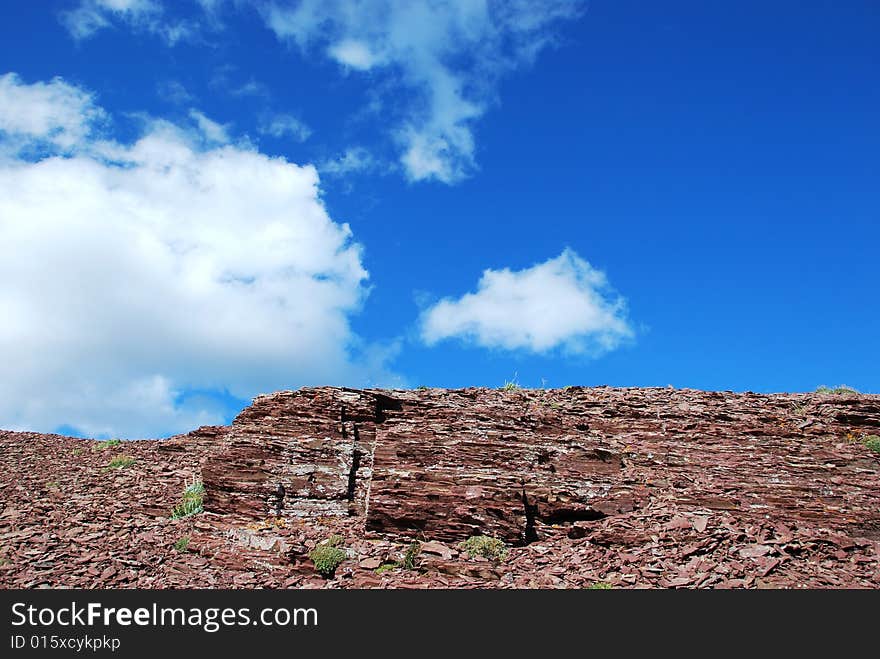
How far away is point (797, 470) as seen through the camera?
16188 mm

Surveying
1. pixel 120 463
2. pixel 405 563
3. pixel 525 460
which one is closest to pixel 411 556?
pixel 405 563

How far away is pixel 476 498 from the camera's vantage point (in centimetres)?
1427

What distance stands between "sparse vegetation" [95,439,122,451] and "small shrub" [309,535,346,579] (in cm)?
1208

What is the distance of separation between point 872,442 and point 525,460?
1070 cm

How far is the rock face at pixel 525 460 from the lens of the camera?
14383mm

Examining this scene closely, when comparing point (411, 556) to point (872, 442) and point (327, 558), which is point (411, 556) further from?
point (872, 442)

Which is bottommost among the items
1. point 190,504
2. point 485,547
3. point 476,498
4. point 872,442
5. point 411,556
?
point 411,556

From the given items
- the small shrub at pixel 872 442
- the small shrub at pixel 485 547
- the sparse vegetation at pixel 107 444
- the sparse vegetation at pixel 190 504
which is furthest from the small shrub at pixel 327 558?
the small shrub at pixel 872 442

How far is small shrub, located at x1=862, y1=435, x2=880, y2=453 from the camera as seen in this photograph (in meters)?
17.5

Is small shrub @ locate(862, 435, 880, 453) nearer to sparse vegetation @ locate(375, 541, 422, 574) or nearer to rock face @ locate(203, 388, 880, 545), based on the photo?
rock face @ locate(203, 388, 880, 545)

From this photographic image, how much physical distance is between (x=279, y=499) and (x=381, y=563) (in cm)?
357

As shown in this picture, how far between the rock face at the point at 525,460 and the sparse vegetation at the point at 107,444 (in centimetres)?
676

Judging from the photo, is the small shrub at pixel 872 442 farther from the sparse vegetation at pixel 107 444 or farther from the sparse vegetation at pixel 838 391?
the sparse vegetation at pixel 107 444

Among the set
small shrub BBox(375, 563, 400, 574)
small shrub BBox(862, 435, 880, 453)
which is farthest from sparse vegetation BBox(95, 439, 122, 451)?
small shrub BBox(862, 435, 880, 453)
